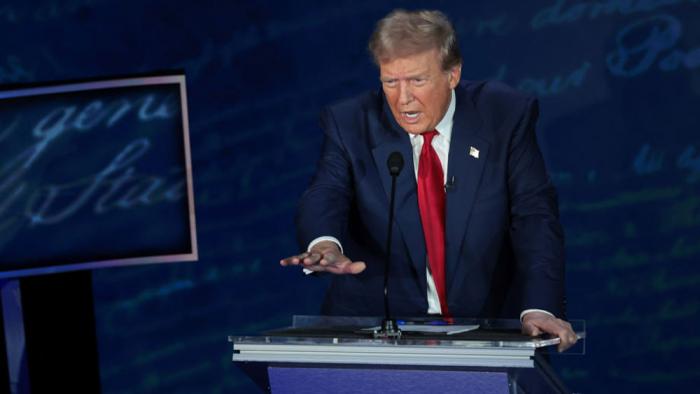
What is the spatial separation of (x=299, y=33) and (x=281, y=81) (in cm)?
22

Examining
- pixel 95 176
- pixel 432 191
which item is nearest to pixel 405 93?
pixel 432 191

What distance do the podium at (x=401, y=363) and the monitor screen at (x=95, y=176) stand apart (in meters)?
1.85

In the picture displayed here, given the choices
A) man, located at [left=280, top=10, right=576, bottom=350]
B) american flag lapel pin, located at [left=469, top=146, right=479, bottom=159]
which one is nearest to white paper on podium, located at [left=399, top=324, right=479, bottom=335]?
man, located at [left=280, top=10, right=576, bottom=350]

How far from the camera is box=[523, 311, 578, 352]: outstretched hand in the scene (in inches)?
79.2

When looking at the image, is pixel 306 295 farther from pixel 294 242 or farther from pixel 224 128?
pixel 224 128

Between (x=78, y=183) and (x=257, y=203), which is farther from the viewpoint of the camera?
(x=257, y=203)

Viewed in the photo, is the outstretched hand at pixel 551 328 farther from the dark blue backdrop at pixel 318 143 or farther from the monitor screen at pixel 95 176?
the dark blue backdrop at pixel 318 143

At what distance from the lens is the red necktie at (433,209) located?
9.06 ft

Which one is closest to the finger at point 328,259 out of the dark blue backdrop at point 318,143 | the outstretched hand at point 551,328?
the outstretched hand at point 551,328

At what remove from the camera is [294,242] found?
477 centimetres

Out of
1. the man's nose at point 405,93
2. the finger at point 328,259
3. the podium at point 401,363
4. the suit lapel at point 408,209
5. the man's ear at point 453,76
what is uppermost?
the man's ear at point 453,76

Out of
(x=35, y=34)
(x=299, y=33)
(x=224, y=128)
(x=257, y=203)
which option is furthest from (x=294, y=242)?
(x=35, y=34)

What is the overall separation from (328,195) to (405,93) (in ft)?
1.10

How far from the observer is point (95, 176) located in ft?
12.9
